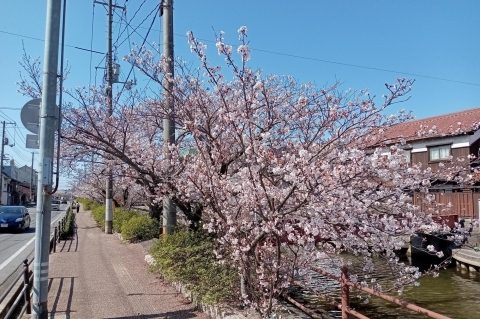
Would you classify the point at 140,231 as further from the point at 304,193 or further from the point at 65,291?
the point at 304,193

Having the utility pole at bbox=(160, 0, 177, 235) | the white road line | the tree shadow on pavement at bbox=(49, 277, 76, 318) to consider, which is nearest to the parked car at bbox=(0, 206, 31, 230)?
the white road line

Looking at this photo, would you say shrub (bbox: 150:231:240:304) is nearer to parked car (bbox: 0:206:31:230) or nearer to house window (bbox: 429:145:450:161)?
parked car (bbox: 0:206:31:230)

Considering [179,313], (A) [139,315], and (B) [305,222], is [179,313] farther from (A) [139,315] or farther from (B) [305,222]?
(B) [305,222]

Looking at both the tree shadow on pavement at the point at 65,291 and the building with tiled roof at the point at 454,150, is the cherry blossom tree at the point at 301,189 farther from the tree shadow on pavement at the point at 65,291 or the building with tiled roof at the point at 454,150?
the building with tiled roof at the point at 454,150

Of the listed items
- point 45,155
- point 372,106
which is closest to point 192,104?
point 45,155

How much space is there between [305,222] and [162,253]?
181 inches

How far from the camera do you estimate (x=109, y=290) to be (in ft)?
23.7

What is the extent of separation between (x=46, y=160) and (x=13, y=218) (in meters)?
17.7

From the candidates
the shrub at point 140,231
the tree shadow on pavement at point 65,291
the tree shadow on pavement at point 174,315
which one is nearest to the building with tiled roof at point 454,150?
the shrub at point 140,231

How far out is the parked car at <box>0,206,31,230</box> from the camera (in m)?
19.9

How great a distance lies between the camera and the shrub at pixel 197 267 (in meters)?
5.66

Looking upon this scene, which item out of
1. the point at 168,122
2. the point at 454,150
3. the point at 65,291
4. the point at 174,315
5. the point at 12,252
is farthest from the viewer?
the point at 454,150

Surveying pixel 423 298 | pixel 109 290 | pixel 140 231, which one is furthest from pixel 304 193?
pixel 140 231

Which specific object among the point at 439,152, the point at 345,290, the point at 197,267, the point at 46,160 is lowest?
the point at 197,267
